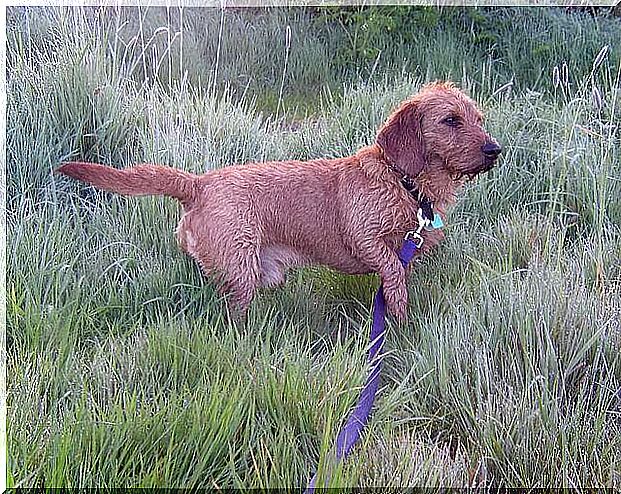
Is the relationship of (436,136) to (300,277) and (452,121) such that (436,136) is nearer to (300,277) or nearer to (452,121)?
(452,121)

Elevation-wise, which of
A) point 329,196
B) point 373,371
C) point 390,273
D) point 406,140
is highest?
point 406,140

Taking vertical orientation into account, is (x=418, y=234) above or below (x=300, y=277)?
above

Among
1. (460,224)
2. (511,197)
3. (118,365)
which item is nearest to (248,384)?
(118,365)

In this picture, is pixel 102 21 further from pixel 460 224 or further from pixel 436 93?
pixel 460 224

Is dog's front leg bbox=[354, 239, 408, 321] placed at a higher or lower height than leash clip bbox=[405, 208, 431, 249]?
lower

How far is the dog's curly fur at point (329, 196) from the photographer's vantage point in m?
1.48

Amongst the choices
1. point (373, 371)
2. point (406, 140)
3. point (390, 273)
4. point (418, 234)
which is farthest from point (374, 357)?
point (406, 140)

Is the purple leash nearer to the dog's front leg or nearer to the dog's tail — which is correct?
the dog's front leg

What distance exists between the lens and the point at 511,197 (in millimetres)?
1643

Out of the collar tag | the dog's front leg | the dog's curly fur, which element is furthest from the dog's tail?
the collar tag

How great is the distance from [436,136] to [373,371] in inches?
19.3

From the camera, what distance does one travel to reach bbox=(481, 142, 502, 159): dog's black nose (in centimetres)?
145

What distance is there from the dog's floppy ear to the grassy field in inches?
5.5

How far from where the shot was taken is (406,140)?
1494 mm
